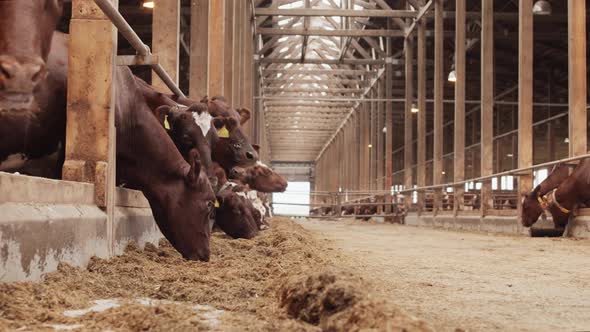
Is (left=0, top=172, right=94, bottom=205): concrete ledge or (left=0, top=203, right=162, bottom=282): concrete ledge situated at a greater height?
(left=0, top=172, right=94, bottom=205): concrete ledge

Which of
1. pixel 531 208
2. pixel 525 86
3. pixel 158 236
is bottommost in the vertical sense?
pixel 158 236

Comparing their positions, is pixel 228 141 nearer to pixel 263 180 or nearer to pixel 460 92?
pixel 263 180

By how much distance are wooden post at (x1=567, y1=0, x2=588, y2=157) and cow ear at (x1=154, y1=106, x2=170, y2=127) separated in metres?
6.98

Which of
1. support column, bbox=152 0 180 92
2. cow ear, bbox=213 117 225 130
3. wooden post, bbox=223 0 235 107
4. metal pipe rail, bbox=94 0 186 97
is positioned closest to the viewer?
metal pipe rail, bbox=94 0 186 97

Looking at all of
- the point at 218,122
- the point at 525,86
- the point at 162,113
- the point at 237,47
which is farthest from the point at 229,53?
the point at 162,113

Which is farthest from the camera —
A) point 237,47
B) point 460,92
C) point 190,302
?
point 460,92

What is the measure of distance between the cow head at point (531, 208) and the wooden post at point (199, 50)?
4.99 metres

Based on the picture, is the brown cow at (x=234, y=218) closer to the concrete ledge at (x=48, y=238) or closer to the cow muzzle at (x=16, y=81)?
the concrete ledge at (x=48, y=238)

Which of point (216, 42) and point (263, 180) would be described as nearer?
point (216, 42)

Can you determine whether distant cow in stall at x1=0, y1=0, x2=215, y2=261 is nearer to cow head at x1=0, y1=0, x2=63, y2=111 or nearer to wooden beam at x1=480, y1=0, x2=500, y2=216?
cow head at x1=0, y1=0, x2=63, y2=111

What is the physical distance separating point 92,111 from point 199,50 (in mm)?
4860

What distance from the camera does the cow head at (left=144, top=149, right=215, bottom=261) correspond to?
377 cm

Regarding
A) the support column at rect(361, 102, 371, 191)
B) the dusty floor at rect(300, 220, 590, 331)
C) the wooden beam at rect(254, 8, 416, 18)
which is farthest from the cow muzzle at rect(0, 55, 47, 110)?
the support column at rect(361, 102, 371, 191)

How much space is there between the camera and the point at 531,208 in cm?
1036
